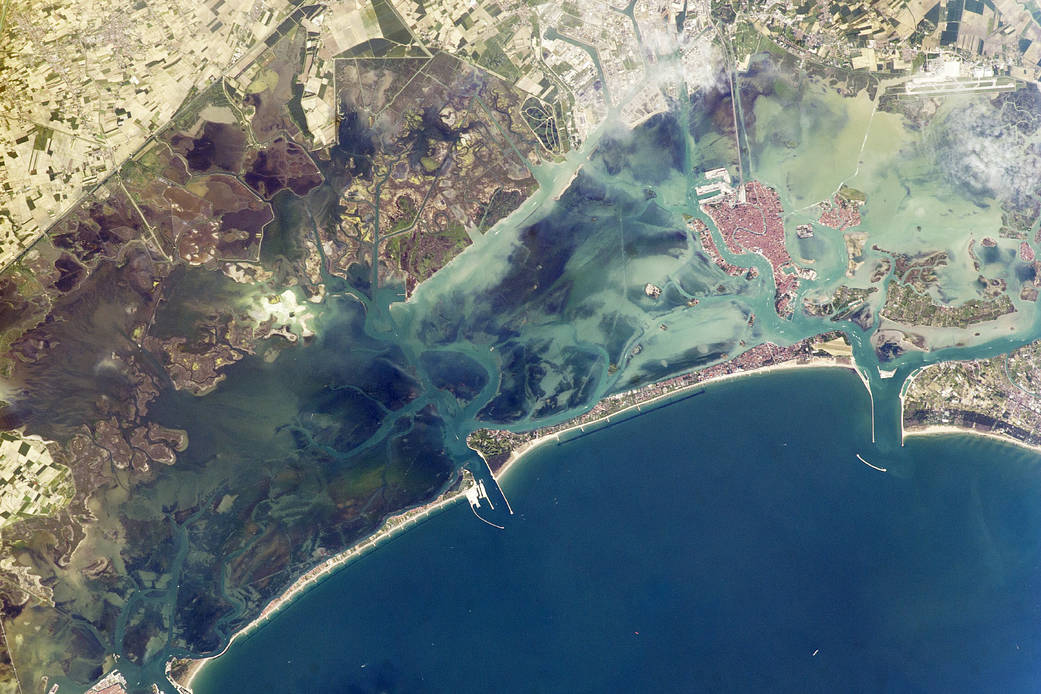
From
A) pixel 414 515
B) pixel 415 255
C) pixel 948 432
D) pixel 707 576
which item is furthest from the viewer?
pixel 948 432

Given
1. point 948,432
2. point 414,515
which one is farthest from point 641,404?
point 948,432

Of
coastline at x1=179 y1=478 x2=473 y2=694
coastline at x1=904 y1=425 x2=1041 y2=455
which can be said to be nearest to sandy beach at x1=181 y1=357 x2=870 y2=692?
coastline at x1=179 y1=478 x2=473 y2=694

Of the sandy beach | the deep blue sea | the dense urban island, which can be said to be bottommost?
the deep blue sea

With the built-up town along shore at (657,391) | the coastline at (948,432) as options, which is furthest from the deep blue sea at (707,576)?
the built-up town along shore at (657,391)

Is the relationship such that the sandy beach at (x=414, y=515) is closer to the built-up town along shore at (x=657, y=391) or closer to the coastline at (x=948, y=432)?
the built-up town along shore at (x=657, y=391)

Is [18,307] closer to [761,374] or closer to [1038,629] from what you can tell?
[761,374]

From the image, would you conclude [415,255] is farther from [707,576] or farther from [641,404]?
[707,576]

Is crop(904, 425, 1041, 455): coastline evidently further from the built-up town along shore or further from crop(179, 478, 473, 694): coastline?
crop(179, 478, 473, 694): coastline
